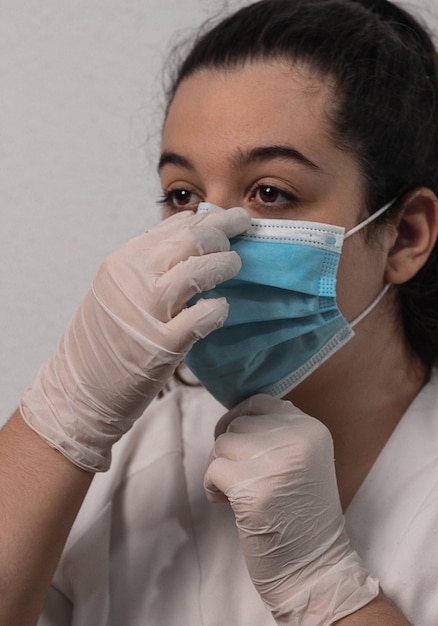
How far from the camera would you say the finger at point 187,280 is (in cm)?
134

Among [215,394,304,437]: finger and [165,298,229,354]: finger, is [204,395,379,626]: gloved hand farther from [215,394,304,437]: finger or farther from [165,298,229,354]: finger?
[165,298,229,354]: finger

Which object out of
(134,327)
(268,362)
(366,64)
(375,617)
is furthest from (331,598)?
(366,64)

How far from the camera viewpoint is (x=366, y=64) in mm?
1577

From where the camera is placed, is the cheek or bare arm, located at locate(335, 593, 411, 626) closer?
bare arm, located at locate(335, 593, 411, 626)

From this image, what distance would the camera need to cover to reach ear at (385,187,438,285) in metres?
1.62

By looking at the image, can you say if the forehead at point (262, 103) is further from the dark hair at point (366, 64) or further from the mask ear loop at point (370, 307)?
the mask ear loop at point (370, 307)

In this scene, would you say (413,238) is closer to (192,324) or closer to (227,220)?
(227,220)

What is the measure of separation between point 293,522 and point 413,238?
53cm

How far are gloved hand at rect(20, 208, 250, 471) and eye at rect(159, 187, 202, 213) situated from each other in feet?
0.59

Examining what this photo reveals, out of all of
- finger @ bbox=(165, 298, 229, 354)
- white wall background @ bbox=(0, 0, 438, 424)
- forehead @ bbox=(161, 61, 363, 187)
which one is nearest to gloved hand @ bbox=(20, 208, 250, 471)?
finger @ bbox=(165, 298, 229, 354)

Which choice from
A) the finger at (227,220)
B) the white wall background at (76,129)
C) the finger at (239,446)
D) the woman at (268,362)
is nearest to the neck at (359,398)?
the woman at (268,362)

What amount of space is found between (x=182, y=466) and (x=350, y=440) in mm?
308

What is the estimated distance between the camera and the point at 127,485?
1.77 m

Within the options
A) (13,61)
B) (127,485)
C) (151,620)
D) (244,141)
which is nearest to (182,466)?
(127,485)
